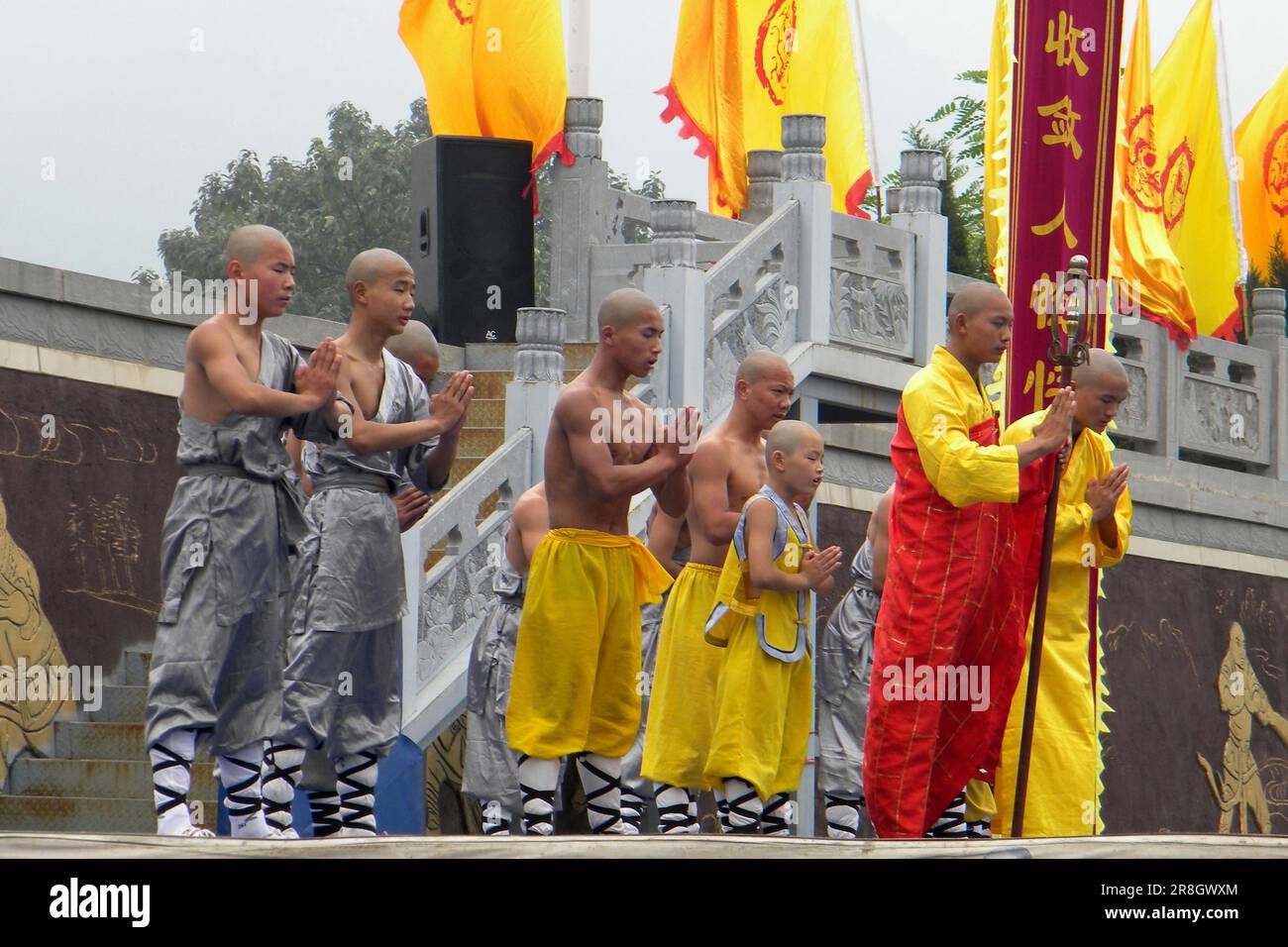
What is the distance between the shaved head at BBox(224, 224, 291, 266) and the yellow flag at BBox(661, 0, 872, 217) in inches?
478

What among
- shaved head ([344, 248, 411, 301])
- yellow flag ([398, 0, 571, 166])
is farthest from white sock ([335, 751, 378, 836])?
yellow flag ([398, 0, 571, 166])

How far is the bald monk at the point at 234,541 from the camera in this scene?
648 cm

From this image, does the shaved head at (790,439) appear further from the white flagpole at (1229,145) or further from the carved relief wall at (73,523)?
the white flagpole at (1229,145)

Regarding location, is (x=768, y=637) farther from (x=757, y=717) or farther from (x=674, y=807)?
(x=674, y=807)

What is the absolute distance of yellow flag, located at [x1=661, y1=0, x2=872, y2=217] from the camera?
61.3ft

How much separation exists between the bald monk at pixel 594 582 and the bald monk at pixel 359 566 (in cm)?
44

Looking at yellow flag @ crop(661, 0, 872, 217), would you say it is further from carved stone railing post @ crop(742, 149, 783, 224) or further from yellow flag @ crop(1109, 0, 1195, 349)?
carved stone railing post @ crop(742, 149, 783, 224)

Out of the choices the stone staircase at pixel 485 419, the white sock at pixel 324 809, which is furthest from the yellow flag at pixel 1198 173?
the white sock at pixel 324 809

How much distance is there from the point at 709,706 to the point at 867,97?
37.9ft

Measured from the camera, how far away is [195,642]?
6492mm

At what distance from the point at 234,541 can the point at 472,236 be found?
7559 mm
